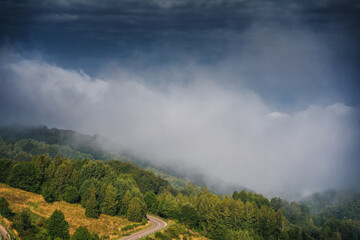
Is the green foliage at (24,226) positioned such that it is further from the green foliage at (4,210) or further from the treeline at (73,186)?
the treeline at (73,186)

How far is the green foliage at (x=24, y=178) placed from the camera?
7293 centimetres

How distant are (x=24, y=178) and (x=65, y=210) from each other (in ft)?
63.8

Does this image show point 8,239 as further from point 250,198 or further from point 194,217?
point 250,198

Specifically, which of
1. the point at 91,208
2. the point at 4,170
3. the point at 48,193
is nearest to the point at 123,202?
the point at 91,208

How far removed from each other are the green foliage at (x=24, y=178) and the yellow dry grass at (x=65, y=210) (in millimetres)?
2049

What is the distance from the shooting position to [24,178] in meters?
73.7

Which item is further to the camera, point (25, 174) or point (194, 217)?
point (194, 217)

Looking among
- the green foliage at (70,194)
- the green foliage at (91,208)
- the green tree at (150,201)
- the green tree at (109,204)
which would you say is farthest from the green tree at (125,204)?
the green tree at (150,201)

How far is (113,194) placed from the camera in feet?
266

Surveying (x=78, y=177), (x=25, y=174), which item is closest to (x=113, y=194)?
(x=78, y=177)

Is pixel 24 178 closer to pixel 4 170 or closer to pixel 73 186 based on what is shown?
pixel 4 170

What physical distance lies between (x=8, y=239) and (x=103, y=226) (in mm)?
28614

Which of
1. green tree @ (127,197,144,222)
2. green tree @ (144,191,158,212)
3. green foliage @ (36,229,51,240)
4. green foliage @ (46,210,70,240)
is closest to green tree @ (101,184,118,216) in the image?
green tree @ (127,197,144,222)

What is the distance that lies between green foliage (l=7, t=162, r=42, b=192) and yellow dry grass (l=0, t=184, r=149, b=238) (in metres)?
2.05
